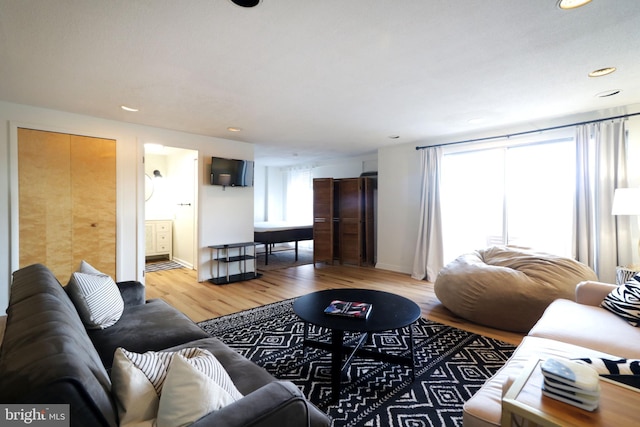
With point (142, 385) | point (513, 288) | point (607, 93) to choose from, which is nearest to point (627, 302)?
point (513, 288)

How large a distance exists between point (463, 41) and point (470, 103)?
1338 millimetres

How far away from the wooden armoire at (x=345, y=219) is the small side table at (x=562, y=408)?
4607mm

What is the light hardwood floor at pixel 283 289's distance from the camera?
3.18 metres

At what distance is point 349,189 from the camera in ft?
19.0

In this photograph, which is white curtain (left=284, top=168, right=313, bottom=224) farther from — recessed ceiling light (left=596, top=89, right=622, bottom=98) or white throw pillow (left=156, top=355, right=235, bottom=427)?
white throw pillow (left=156, top=355, right=235, bottom=427)

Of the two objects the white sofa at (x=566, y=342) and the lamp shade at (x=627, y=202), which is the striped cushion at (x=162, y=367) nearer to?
the white sofa at (x=566, y=342)

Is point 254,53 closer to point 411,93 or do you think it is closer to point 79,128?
point 411,93

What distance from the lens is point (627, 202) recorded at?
2732mm

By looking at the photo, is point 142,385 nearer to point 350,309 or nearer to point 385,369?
point 350,309

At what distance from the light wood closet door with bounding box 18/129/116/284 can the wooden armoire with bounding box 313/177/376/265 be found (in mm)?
3438

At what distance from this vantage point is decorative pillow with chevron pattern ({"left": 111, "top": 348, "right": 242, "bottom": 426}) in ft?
2.78

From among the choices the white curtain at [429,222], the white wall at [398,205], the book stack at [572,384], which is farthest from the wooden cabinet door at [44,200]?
the white curtain at [429,222]

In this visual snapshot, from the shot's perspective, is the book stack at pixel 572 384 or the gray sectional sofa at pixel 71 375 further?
the book stack at pixel 572 384

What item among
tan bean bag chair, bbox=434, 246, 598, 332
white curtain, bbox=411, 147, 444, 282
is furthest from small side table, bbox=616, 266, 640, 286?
white curtain, bbox=411, 147, 444, 282
